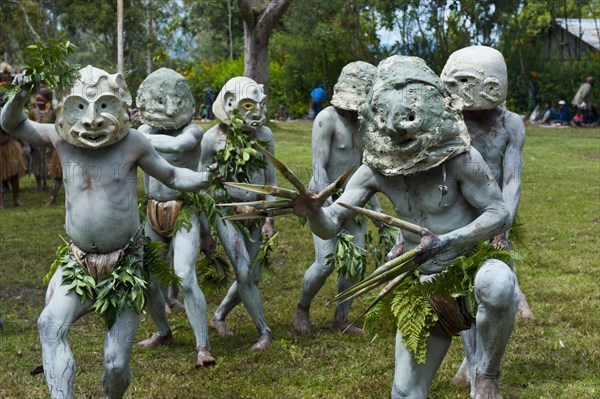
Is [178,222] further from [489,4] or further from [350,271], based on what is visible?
[489,4]

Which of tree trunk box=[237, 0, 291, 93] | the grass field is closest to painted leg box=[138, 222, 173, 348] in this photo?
the grass field

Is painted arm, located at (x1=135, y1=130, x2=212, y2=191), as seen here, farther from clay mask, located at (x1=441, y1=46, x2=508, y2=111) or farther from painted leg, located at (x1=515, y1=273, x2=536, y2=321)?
painted leg, located at (x1=515, y1=273, x2=536, y2=321)

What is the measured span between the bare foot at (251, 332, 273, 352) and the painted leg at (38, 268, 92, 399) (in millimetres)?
2240

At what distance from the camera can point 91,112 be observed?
16.1 feet

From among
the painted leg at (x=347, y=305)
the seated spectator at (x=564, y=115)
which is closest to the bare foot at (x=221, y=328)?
the painted leg at (x=347, y=305)

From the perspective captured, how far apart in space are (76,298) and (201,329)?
181 cm

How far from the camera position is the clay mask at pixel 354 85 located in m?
6.95

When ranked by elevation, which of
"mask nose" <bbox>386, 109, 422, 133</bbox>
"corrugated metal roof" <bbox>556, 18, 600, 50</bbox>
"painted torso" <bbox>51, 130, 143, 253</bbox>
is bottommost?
"painted torso" <bbox>51, 130, 143, 253</bbox>

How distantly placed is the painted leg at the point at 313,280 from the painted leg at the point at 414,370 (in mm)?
2866

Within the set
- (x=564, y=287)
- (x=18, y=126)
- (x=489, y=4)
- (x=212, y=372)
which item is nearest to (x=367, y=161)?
(x=18, y=126)

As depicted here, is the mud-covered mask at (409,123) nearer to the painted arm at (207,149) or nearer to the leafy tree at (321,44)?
the painted arm at (207,149)

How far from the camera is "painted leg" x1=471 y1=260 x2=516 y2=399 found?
13.6 ft

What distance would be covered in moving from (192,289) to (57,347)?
196 cm

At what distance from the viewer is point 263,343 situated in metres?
6.93
